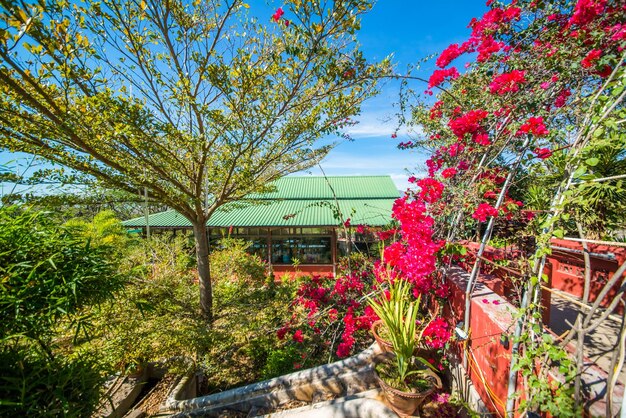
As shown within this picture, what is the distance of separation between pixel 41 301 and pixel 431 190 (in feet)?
10.9

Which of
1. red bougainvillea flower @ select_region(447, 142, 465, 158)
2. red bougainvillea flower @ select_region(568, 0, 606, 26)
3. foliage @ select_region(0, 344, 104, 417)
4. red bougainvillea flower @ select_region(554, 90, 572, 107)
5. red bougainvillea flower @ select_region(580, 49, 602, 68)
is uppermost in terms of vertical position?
red bougainvillea flower @ select_region(568, 0, 606, 26)

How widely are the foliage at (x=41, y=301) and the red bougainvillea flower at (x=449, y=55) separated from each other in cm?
403

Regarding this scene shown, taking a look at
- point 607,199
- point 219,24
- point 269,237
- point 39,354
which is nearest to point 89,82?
point 219,24

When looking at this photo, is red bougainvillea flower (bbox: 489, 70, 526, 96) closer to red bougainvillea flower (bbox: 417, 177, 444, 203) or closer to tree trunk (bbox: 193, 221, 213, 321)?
red bougainvillea flower (bbox: 417, 177, 444, 203)

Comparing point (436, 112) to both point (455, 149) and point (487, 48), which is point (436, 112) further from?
point (487, 48)

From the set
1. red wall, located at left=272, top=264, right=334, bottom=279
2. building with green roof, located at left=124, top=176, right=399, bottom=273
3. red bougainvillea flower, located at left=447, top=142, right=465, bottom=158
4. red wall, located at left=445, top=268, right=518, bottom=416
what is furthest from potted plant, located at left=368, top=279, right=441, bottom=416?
red wall, located at left=272, top=264, right=334, bottom=279

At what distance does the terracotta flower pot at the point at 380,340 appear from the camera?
278 centimetres

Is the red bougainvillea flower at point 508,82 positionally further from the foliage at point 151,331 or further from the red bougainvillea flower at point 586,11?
the foliage at point 151,331

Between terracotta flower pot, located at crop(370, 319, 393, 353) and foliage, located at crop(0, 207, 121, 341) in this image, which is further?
terracotta flower pot, located at crop(370, 319, 393, 353)

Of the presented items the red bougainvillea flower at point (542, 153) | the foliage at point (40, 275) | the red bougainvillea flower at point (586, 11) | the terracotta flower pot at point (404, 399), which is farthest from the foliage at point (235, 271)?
the red bougainvillea flower at point (586, 11)

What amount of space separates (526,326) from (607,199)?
430 centimetres

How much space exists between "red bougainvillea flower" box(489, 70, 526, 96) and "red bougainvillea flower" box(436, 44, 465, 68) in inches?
28.4

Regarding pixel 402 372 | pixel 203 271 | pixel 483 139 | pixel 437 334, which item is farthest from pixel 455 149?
pixel 203 271

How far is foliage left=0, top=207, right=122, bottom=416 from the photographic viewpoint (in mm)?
1205
